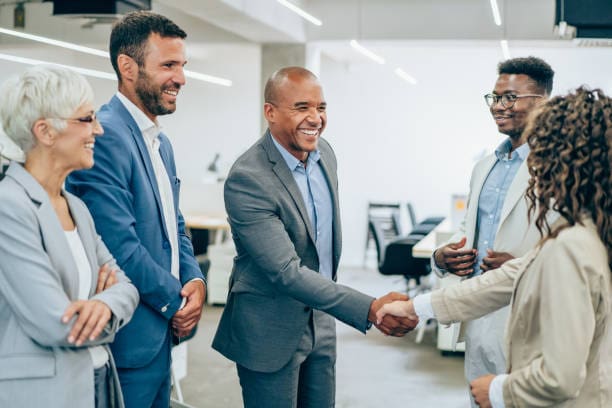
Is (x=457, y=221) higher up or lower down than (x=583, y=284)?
lower down

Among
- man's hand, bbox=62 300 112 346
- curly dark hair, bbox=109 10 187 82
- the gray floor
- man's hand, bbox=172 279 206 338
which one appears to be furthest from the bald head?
the gray floor

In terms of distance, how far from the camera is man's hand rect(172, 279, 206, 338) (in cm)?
237

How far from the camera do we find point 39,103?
1859mm

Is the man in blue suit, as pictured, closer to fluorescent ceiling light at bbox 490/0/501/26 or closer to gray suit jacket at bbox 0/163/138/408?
gray suit jacket at bbox 0/163/138/408

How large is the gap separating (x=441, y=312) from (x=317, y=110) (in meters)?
0.83

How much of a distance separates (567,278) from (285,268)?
3.44 feet

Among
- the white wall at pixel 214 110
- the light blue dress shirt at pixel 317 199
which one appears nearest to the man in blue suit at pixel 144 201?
the light blue dress shirt at pixel 317 199

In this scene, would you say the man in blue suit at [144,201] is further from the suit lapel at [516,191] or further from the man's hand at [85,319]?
the suit lapel at [516,191]

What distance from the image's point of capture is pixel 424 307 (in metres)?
2.36

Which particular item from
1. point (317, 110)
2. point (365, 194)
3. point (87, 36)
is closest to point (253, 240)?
point (317, 110)

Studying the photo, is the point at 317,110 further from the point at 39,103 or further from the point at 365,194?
the point at 365,194

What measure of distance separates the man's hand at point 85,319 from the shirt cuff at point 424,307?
0.98m

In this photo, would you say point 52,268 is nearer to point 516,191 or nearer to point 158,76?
point 158,76

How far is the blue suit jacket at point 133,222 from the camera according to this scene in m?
2.19
